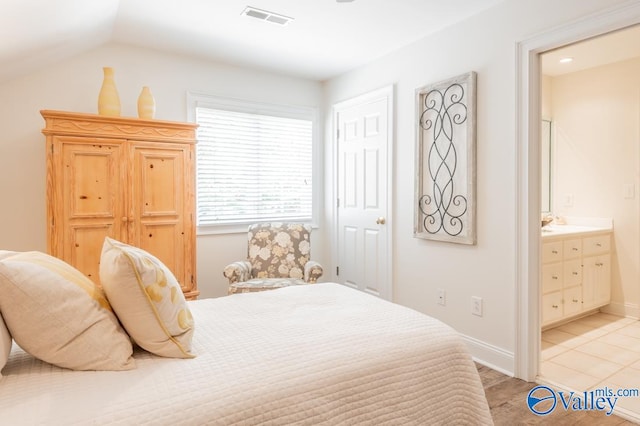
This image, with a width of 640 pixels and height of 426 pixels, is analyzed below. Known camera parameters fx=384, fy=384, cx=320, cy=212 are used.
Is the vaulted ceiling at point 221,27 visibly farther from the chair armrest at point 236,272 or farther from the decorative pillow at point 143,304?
the chair armrest at point 236,272

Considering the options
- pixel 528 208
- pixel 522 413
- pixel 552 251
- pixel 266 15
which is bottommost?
pixel 522 413

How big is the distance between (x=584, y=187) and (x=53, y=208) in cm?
495

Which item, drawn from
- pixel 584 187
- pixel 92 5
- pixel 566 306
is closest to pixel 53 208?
pixel 92 5

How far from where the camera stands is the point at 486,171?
2781 millimetres

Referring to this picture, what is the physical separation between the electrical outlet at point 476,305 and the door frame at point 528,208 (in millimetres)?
305

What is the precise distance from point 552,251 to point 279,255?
2.44m

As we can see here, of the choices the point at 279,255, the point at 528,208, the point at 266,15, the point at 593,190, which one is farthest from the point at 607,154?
the point at 266,15

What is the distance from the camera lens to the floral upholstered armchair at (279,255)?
3510 millimetres

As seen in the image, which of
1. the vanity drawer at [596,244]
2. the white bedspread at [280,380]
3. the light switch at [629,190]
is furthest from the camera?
the light switch at [629,190]

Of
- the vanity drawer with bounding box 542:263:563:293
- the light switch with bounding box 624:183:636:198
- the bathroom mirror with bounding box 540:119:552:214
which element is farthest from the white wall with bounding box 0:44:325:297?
the light switch with bounding box 624:183:636:198

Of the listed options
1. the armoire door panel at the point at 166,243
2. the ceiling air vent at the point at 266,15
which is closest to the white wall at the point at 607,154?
the ceiling air vent at the point at 266,15

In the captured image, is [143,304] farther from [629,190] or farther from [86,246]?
[629,190]

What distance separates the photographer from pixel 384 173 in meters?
3.72

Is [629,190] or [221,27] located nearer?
[221,27]
